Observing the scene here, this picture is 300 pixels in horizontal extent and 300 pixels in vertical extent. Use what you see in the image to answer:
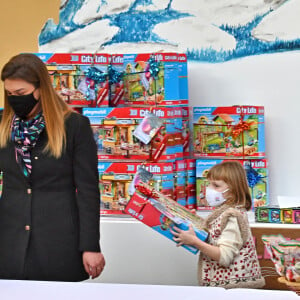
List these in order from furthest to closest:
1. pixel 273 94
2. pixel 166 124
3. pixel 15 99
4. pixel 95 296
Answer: pixel 273 94 < pixel 166 124 < pixel 15 99 < pixel 95 296

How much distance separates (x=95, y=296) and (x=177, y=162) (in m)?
2.10

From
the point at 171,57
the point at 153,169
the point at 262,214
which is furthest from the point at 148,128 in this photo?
the point at 262,214

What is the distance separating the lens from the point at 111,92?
357 cm

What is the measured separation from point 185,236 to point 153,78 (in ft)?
4.05

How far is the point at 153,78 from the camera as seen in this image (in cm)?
345

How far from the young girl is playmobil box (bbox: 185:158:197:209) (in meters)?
0.86

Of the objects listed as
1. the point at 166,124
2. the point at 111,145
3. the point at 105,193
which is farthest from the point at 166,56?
the point at 105,193

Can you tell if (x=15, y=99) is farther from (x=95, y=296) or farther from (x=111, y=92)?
(x=111, y=92)

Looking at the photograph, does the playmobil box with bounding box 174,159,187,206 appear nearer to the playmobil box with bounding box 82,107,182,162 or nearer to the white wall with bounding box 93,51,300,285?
the playmobil box with bounding box 82,107,182,162

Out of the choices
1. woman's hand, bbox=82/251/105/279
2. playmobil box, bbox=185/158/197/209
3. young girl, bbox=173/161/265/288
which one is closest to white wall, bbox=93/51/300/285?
playmobil box, bbox=185/158/197/209

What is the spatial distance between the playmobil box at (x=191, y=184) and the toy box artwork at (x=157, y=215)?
2.97 feet

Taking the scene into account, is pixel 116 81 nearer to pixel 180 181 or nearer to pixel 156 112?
pixel 156 112

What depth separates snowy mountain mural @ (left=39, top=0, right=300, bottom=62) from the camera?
380 centimetres

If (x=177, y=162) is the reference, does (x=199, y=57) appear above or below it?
above
